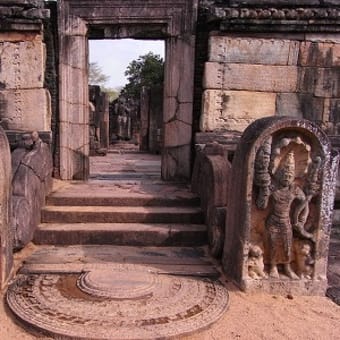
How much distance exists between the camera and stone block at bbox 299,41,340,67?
5363mm

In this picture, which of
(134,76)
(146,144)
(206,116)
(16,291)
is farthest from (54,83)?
(134,76)

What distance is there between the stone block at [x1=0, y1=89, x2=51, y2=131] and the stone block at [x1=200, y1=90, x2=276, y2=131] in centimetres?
242

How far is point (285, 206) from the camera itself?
121 inches

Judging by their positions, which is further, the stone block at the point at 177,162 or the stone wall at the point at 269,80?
the stone block at the point at 177,162

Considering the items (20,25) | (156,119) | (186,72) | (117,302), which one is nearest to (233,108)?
(186,72)

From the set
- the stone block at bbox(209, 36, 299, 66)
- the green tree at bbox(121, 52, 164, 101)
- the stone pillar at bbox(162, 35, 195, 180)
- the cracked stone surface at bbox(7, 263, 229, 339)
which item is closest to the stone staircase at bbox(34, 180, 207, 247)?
the cracked stone surface at bbox(7, 263, 229, 339)

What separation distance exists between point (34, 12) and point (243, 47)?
3040 mm

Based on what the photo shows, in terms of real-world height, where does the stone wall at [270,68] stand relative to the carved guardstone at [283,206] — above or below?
above

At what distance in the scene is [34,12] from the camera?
5125 mm

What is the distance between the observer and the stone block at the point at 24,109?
5.39 meters

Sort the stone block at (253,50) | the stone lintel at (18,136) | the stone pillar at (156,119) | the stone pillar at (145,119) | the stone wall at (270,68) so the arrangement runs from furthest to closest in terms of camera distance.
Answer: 1. the stone pillar at (145,119)
2. the stone pillar at (156,119)
3. the stone block at (253,50)
4. the stone wall at (270,68)
5. the stone lintel at (18,136)

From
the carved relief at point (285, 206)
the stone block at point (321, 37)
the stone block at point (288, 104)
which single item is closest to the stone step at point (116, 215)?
the carved relief at point (285, 206)

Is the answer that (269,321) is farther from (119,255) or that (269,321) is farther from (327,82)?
(327,82)

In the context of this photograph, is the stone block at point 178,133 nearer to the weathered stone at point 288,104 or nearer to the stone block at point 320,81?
the weathered stone at point 288,104
